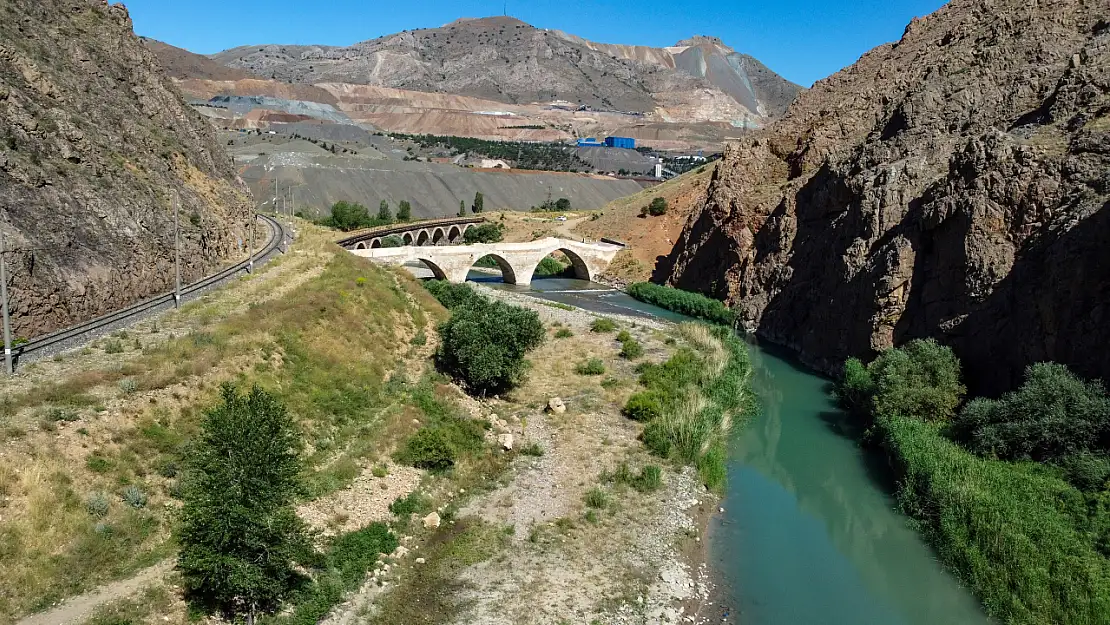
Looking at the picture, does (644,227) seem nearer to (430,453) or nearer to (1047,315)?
(1047,315)

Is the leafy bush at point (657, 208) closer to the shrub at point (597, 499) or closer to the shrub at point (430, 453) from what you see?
the shrub at point (430, 453)

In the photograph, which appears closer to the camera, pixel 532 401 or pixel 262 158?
pixel 532 401

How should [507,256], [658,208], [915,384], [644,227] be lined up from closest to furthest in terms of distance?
[915,384] < [507,256] < [644,227] < [658,208]

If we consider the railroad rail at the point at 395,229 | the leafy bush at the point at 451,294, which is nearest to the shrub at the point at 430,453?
the leafy bush at the point at 451,294

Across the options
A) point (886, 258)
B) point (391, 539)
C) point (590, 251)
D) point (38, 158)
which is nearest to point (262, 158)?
point (590, 251)

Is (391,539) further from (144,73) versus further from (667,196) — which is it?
(667,196)

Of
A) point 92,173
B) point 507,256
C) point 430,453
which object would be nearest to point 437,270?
point 507,256

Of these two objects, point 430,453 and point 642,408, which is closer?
point 430,453
